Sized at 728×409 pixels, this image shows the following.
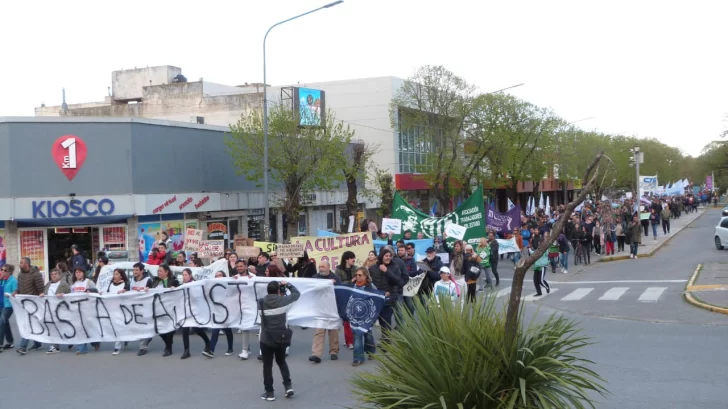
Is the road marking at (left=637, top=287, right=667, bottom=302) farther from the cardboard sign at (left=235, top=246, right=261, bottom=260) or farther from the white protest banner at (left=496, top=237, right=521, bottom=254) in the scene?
the cardboard sign at (left=235, top=246, right=261, bottom=260)

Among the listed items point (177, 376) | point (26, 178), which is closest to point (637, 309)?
point (177, 376)

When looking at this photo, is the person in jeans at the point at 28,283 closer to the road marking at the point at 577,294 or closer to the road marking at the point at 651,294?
the road marking at the point at 577,294

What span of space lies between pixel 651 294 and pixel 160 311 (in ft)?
41.0

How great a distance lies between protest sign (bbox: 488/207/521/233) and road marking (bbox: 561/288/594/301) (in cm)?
918

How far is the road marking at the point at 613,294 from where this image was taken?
18458 millimetres

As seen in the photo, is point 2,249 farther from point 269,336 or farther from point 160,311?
point 269,336

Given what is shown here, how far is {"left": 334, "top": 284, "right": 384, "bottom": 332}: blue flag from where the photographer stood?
38.2 feet

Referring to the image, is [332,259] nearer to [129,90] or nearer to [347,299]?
[347,299]

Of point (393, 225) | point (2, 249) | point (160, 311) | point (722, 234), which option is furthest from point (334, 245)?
point (722, 234)

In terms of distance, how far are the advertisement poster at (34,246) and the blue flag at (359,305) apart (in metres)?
16.5

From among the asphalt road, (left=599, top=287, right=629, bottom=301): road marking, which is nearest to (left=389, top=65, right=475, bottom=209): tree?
(left=599, top=287, right=629, bottom=301): road marking

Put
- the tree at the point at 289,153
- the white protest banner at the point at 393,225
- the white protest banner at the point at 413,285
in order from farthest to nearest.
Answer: the tree at the point at 289,153 < the white protest banner at the point at 393,225 < the white protest banner at the point at 413,285

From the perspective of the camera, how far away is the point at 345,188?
40.0 m

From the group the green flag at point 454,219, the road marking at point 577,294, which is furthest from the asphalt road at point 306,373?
the green flag at point 454,219
